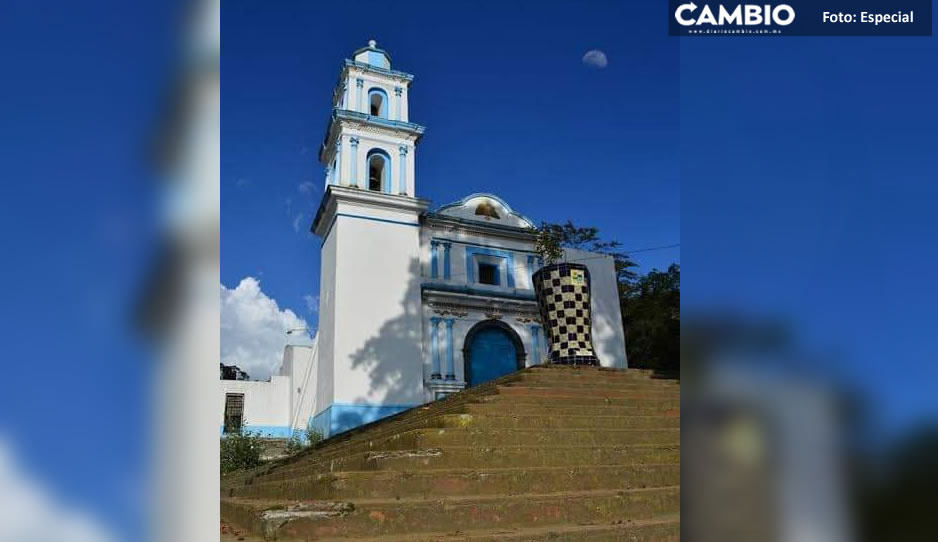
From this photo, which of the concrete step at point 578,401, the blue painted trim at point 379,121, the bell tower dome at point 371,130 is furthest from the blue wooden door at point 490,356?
the concrete step at point 578,401

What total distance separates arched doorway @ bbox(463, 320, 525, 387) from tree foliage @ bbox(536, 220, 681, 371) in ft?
9.53

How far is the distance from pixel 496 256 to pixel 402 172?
3.31 metres

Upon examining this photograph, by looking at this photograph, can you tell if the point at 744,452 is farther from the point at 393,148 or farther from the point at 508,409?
the point at 393,148

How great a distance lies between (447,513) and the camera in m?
3.85

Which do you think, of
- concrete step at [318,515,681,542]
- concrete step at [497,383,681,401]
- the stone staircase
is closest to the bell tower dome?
concrete step at [497,383,681,401]

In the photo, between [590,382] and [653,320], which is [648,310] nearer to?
[653,320]

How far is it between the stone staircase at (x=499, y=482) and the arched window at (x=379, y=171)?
423 inches

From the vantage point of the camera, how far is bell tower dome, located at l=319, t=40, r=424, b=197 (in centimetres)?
1662

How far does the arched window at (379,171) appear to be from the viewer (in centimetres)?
1691

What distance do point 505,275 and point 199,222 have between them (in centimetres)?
1625

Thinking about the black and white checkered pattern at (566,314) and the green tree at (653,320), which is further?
the green tree at (653,320)

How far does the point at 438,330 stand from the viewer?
15.9 meters

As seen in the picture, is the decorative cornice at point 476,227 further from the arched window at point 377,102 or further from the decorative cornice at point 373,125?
the arched window at point 377,102

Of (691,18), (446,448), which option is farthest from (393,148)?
(691,18)
